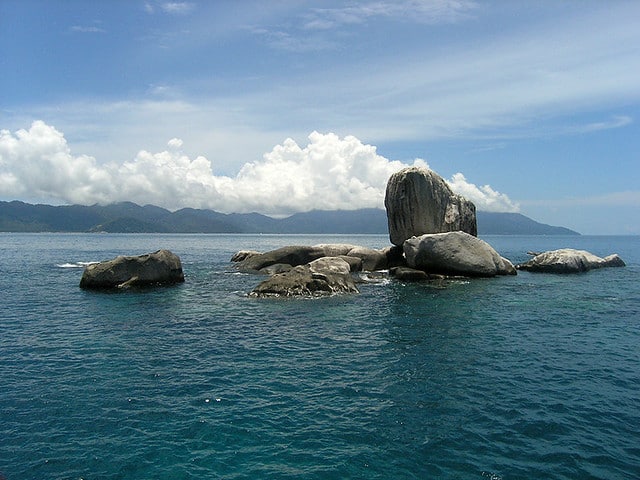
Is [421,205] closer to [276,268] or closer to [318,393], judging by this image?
[276,268]

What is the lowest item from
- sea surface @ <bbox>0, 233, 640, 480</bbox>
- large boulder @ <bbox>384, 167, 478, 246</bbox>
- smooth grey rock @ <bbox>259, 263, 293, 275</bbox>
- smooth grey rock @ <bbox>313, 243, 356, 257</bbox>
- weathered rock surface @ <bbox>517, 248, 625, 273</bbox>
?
sea surface @ <bbox>0, 233, 640, 480</bbox>

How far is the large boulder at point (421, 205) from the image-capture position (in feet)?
162

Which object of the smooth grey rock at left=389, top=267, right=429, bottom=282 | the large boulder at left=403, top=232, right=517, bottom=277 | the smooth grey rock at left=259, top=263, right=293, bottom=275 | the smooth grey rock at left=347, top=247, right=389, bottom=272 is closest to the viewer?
the smooth grey rock at left=389, top=267, right=429, bottom=282

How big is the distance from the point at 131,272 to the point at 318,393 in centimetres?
2750

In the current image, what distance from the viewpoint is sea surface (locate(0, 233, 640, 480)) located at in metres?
10.2

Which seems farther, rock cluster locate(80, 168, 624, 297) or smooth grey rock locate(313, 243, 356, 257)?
smooth grey rock locate(313, 243, 356, 257)

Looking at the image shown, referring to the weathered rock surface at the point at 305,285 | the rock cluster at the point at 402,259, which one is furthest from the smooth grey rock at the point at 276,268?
the weathered rock surface at the point at 305,285

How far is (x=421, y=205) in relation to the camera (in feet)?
162

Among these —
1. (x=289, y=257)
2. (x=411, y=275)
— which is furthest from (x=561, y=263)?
(x=289, y=257)

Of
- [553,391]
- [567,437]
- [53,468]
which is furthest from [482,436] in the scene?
[53,468]

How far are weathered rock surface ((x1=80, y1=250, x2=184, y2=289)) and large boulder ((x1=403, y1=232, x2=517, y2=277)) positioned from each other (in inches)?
980

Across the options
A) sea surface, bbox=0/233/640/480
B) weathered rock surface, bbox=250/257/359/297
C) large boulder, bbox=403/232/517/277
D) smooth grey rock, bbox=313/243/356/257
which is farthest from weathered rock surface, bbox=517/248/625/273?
weathered rock surface, bbox=250/257/359/297

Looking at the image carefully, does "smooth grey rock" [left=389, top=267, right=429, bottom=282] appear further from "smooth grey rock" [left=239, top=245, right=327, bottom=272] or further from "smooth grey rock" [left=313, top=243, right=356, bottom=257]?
"smooth grey rock" [left=239, top=245, right=327, bottom=272]

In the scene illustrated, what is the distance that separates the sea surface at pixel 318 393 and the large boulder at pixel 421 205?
22.7 metres
